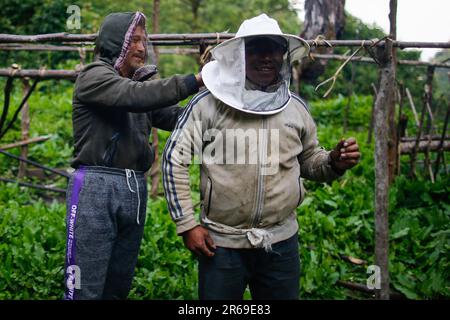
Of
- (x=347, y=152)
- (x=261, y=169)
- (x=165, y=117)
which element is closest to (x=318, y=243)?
(x=165, y=117)

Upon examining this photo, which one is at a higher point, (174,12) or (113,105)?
(174,12)

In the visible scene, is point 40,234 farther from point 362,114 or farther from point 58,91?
point 58,91

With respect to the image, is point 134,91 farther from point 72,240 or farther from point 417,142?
point 417,142

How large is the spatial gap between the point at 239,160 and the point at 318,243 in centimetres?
297

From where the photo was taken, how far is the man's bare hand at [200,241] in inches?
111

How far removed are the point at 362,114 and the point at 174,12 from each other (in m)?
9.60

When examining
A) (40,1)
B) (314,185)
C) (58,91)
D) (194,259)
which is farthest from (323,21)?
(40,1)

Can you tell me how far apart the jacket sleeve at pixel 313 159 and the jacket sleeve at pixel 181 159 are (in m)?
0.61

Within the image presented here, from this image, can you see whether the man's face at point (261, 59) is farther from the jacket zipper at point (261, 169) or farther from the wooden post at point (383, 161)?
the wooden post at point (383, 161)

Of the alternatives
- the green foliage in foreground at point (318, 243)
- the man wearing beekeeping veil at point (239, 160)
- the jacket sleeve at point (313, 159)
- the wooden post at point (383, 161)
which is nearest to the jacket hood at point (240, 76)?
the man wearing beekeeping veil at point (239, 160)

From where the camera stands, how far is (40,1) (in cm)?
1497

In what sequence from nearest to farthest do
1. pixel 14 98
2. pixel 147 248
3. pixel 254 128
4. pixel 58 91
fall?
pixel 254 128
pixel 147 248
pixel 14 98
pixel 58 91

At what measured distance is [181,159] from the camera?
2.85m

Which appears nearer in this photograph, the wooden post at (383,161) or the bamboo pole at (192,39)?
the bamboo pole at (192,39)
